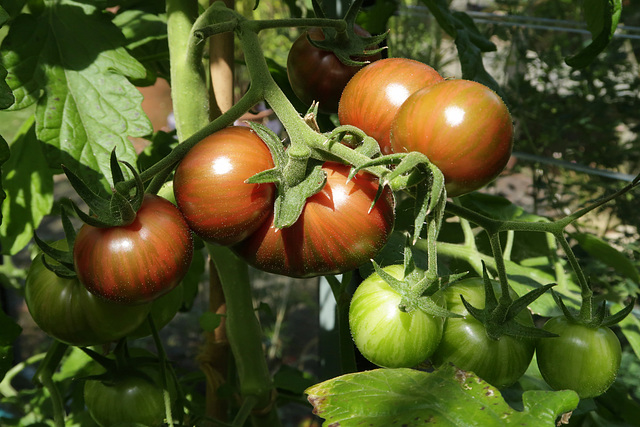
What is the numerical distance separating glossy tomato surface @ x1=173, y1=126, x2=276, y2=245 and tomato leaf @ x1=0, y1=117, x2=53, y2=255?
0.50m

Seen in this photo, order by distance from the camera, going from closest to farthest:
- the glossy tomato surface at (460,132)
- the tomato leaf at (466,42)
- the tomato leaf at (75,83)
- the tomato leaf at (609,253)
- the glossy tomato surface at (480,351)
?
the glossy tomato surface at (460,132) → the glossy tomato surface at (480,351) → the tomato leaf at (75,83) → the tomato leaf at (466,42) → the tomato leaf at (609,253)

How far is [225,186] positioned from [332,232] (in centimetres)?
9

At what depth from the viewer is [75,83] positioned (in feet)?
2.12

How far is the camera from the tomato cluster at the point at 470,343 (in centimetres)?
46

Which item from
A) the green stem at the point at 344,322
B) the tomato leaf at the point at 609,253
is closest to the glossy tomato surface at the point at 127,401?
the green stem at the point at 344,322

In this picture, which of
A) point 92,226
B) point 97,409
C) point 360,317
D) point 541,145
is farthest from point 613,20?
point 541,145

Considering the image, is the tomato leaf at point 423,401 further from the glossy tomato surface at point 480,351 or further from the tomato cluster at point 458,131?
the tomato cluster at point 458,131

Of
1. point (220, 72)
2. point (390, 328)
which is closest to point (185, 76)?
point (220, 72)

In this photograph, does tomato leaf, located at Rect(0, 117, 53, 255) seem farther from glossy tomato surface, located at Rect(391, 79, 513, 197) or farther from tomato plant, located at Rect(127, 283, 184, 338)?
glossy tomato surface, located at Rect(391, 79, 513, 197)

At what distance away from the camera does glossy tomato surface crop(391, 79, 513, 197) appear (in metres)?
0.39

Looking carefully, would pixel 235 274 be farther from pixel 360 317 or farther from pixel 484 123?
pixel 484 123

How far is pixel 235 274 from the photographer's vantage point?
2.08 ft

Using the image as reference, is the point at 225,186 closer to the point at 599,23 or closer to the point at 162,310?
the point at 162,310

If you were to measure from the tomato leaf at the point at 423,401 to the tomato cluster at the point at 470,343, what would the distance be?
18 mm
